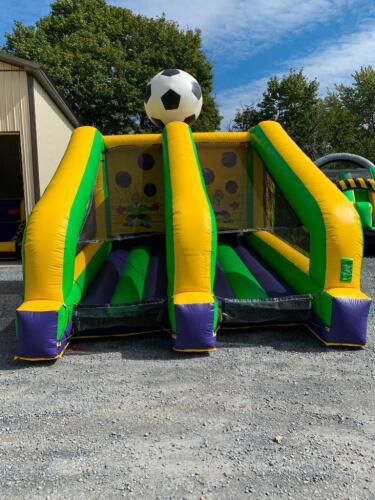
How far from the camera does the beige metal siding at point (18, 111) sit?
7480 mm

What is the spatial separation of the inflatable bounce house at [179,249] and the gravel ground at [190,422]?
9.5 inches

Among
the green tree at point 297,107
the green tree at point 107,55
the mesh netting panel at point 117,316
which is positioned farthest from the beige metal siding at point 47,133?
the green tree at point 297,107

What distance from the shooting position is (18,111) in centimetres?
758

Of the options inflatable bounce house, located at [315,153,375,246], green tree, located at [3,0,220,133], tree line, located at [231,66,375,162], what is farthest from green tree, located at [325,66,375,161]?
inflatable bounce house, located at [315,153,375,246]

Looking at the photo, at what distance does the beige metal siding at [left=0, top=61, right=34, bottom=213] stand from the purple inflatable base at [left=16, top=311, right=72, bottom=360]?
499 centimetres

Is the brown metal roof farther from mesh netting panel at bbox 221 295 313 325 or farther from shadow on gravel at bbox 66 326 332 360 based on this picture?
mesh netting panel at bbox 221 295 313 325

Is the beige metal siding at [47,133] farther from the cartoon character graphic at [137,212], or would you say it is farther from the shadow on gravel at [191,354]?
the shadow on gravel at [191,354]

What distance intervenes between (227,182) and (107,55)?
1832 cm

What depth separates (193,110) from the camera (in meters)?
5.29

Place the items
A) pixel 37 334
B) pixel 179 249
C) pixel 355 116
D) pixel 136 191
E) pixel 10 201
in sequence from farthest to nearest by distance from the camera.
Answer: pixel 355 116
pixel 10 201
pixel 136 191
pixel 179 249
pixel 37 334

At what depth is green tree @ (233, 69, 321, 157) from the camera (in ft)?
80.6

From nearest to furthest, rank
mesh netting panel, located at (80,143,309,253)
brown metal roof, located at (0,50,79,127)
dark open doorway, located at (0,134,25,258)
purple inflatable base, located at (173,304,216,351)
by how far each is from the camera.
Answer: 1. purple inflatable base, located at (173,304,216,351)
2. mesh netting panel, located at (80,143,309,253)
3. brown metal roof, located at (0,50,79,127)
4. dark open doorway, located at (0,134,25,258)

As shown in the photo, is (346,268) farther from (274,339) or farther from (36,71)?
(36,71)

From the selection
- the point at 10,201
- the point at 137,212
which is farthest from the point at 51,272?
the point at 10,201
